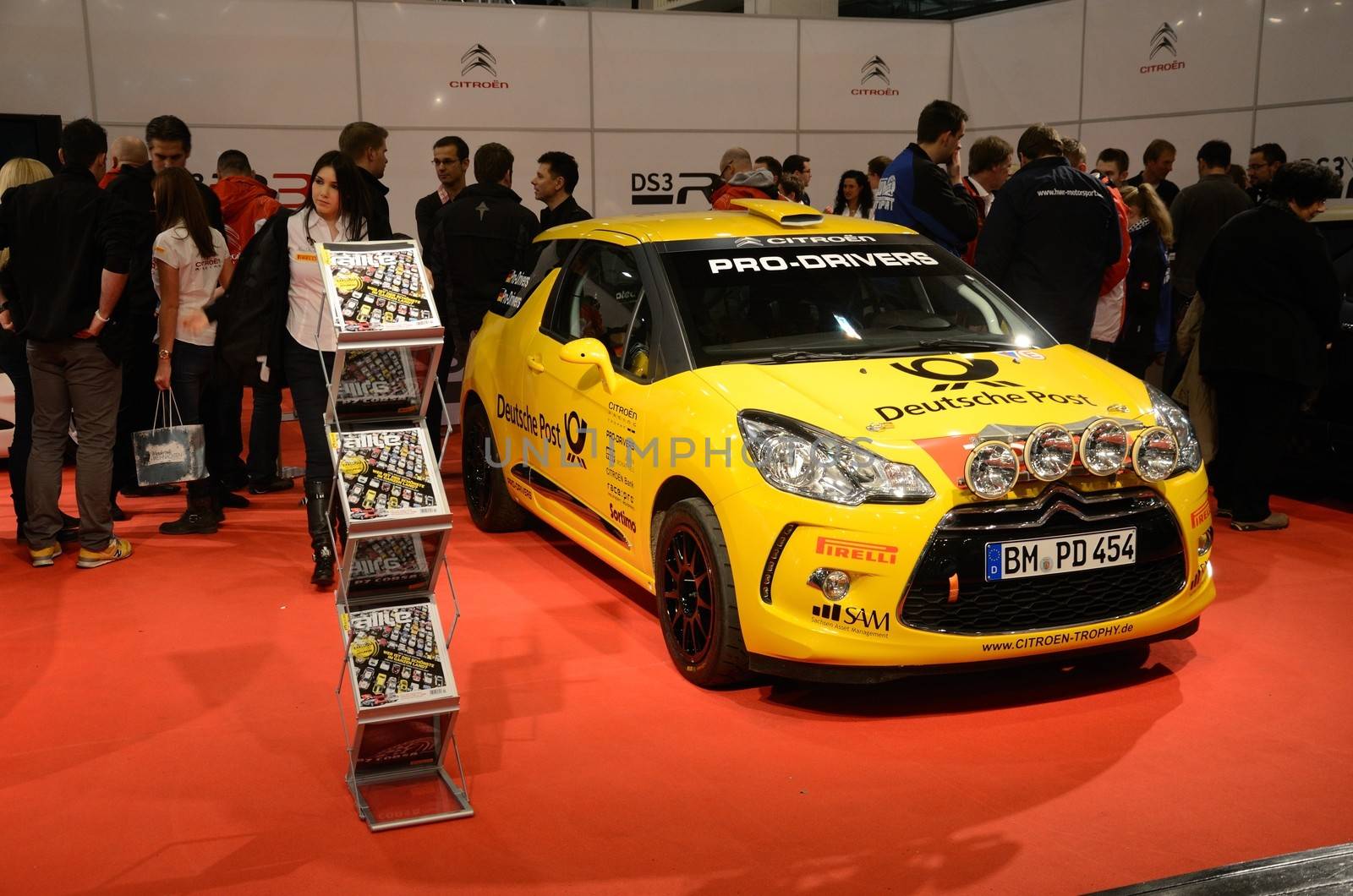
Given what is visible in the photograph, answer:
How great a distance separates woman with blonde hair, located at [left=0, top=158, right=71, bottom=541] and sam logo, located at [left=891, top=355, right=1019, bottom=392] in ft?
12.8

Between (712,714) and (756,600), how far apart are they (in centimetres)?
43

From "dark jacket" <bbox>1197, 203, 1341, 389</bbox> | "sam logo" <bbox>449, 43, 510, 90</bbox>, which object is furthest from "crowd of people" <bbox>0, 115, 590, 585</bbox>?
"sam logo" <bbox>449, 43, 510, 90</bbox>

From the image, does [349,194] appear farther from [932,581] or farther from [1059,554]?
[1059,554]

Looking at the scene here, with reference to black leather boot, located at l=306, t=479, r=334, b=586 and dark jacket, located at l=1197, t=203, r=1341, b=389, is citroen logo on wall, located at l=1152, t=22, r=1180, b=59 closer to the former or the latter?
dark jacket, located at l=1197, t=203, r=1341, b=389

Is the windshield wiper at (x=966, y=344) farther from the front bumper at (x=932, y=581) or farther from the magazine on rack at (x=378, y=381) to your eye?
the magazine on rack at (x=378, y=381)

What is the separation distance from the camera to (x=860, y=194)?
1134cm

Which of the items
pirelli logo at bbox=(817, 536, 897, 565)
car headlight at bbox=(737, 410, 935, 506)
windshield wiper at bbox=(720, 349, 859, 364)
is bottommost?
pirelli logo at bbox=(817, 536, 897, 565)

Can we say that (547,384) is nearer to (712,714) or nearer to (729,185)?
(712,714)

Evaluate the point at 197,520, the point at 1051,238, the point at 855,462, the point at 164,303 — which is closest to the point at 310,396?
the point at 164,303

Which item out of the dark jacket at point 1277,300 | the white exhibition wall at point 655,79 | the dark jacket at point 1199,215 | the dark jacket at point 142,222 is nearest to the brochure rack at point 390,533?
the dark jacket at point 142,222

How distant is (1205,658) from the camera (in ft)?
14.7

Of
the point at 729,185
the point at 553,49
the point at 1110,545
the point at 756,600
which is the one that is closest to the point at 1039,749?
the point at 1110,545

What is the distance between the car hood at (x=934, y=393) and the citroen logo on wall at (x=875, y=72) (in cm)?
847

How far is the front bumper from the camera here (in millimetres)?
3711
